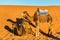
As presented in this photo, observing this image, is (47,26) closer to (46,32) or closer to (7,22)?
(46,32)

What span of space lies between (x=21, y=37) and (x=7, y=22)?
5119 millimetres

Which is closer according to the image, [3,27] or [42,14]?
[42,14]

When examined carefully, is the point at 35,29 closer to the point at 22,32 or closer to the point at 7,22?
the point at 22,32

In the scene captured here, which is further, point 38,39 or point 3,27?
point 3,27

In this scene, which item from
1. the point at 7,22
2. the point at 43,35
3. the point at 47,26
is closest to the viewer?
the point at 43,35

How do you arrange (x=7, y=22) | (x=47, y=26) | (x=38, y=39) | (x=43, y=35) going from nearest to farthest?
(x=38, y=39) → (x=43, y=35) → (x=47, y=26) → (x=7, y=22)

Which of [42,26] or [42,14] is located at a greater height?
[42,14]

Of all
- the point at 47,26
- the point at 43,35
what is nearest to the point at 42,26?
the point at 47,26

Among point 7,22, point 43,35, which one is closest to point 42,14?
point 43,35

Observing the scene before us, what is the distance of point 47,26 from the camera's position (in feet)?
80.3

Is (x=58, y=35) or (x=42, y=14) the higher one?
(x=42, y=14)

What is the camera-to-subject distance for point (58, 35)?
2175 centimetres

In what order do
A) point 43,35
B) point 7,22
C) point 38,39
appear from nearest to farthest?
point 38,39, point 43,35, point 7,22

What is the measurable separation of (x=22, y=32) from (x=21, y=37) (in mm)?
498
